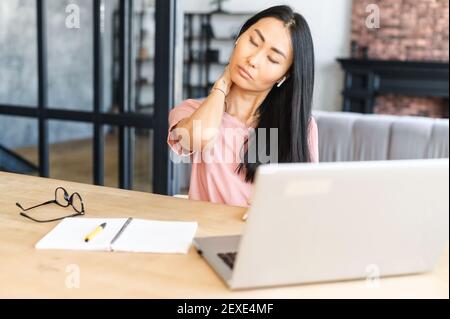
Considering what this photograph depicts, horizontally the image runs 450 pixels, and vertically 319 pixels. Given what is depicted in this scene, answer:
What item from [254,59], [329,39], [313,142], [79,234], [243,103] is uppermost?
[329,39]

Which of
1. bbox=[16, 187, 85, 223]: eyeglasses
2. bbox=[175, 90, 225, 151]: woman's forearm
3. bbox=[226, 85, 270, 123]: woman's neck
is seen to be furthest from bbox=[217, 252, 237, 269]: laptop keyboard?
bbox=[226, 85, 270, 123]: woman's neck

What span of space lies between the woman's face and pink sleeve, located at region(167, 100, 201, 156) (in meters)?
0.25

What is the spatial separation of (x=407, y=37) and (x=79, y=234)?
19.5 feet

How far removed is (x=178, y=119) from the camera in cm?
173

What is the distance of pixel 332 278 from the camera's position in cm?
99

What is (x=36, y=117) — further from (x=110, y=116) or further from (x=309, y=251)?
(x=309, y=251)

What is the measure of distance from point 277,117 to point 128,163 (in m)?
1.40

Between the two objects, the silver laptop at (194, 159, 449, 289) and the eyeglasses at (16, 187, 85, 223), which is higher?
the silver laptop at (194, 159, 449, 289)

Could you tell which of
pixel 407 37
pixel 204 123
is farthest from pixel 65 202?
pixel 407 37

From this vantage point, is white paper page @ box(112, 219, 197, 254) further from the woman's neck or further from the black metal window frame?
the black metal window frame

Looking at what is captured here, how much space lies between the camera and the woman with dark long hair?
1.53 meters

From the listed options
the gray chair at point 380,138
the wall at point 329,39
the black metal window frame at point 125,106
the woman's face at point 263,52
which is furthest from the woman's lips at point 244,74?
the wall at point 329,39

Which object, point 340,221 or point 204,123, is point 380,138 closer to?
point 204,123
